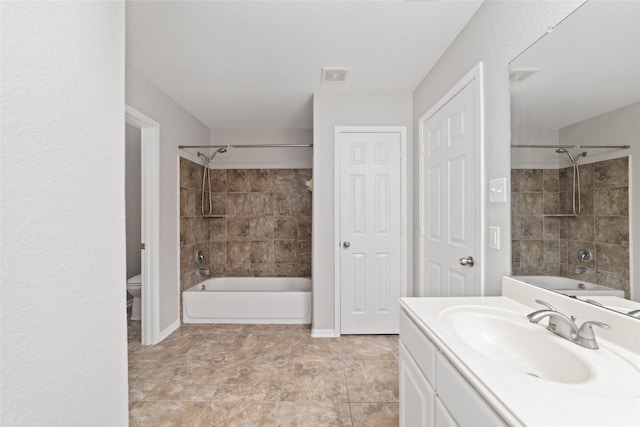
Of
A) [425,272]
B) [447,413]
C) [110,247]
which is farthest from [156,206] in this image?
[447,413]

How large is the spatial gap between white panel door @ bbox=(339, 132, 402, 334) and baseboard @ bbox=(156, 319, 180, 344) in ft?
5.85

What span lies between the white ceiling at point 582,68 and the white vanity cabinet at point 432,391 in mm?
982

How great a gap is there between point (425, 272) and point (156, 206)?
2545 mm

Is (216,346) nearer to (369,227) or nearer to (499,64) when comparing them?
(369,227)

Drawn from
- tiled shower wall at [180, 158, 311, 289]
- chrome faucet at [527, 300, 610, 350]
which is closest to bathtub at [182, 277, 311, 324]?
tiled shower wall at [180, 158, 311, 289]

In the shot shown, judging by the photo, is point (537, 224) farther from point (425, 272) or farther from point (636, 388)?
point (425, 272)

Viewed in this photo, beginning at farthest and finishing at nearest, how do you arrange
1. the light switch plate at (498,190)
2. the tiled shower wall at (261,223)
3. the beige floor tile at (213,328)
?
the tiled shower wall at (261,223) < the beige floor tile at (213,328) < the light switch plate at (498,190)

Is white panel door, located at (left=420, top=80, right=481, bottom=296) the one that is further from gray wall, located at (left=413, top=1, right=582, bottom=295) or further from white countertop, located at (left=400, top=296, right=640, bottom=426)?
white countertop, located at (left=400, top=296, right=640, bottom=426)

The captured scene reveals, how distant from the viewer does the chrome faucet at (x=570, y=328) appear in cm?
89

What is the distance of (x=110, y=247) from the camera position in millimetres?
961

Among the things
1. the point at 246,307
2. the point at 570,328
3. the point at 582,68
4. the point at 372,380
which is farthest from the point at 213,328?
the point at 582,68

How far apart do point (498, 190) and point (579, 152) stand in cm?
46

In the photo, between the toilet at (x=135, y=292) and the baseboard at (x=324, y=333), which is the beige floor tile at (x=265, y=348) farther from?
the toilet at (x=135, y=292)

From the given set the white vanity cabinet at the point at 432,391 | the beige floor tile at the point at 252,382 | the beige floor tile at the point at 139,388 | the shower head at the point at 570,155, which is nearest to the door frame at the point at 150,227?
the beige floor tile at the point at 139,388
